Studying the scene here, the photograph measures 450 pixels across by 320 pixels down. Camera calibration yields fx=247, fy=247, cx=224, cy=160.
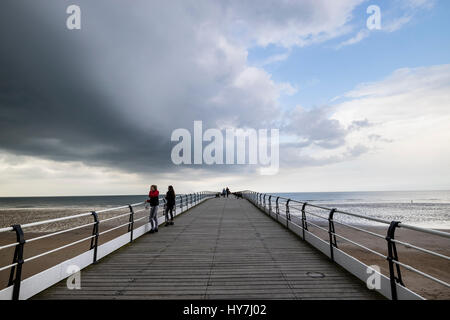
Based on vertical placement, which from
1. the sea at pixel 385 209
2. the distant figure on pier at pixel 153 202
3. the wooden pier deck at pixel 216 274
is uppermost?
the distant figure on pier at pixel 153 202

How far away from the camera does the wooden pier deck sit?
4330mm

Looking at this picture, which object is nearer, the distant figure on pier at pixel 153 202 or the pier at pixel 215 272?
the pier at pixel 215 272

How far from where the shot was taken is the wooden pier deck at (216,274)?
4.33 metres

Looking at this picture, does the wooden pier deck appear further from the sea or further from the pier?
the sea

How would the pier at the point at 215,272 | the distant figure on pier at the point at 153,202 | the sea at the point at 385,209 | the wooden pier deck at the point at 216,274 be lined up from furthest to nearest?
1. the sea at the point at 385,209
2. the distant figure on pier at the point at 153,202
3. the wooden pier deck at the point at 216,274
4. the pier at the point at 215,272

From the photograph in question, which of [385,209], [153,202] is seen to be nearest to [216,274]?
[153,202]

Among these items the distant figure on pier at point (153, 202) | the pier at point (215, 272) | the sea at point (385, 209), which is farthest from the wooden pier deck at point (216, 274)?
the sea at point (385, 209)

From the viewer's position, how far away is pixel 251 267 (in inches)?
225

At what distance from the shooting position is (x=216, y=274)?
5281mm

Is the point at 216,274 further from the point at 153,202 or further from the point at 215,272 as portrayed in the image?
the point at 153,202

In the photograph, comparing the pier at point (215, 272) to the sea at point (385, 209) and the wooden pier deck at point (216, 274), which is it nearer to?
the wooden pier deck at point (216, 274)

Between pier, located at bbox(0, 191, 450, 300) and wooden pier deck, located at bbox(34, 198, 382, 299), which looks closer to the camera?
pier, located at bbox(0, 191, 450, 300)

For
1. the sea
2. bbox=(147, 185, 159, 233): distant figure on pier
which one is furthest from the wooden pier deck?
the sea
